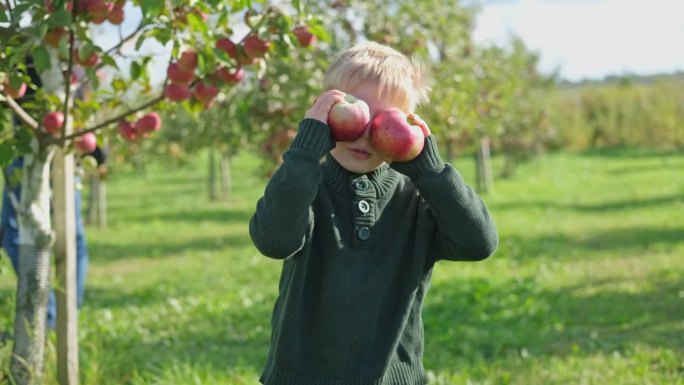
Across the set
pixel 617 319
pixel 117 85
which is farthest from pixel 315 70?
pixel 117 85

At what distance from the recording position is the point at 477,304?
577cm

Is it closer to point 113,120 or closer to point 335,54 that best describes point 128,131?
point 113,120

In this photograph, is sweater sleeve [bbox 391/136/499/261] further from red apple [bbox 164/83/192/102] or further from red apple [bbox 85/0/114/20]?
red apple [bbox 164/83/192/102]

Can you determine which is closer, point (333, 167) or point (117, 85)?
point (333, 167)

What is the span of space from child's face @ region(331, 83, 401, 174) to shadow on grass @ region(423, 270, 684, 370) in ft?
7.94

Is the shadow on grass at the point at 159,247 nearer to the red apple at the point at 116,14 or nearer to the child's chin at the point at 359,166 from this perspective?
the red apple at the point at 116,14

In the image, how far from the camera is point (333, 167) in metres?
1.98

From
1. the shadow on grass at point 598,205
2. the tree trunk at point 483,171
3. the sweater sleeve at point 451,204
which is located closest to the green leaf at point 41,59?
the sweater sleeve at point 451,204

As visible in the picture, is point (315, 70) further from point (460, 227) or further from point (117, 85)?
point (460, 227)

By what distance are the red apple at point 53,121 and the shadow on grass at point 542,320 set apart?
2.33 metres

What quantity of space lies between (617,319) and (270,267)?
12.4ft

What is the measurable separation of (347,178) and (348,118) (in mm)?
260

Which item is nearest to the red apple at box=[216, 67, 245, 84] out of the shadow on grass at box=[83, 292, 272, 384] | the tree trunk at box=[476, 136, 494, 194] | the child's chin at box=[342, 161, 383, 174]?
the child's chin at box=[342, 161, 383, 174]

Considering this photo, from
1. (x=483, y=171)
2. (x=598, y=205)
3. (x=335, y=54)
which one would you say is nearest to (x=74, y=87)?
(x=335, y=54)
